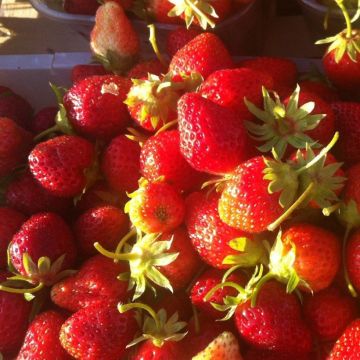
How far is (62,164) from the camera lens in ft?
3.20

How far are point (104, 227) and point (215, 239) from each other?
22cm

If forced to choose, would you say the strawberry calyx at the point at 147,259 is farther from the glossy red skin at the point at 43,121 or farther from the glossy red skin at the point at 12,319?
the glossy red skin at the point at 43,121

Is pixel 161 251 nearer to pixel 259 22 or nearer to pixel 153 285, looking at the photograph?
pixel 153 285

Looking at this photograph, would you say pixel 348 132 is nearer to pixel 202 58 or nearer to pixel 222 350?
pixel 202 58

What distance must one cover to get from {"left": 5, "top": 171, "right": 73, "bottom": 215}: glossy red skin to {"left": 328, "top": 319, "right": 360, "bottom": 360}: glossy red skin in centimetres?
54

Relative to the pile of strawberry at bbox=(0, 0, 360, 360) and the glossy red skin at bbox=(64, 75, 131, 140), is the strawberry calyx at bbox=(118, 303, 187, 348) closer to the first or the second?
the pile of strawberry at bbox=(0, 0, 360, 360)

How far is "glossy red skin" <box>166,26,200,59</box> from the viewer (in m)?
1.16

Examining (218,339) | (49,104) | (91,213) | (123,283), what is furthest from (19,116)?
A: (218,339)

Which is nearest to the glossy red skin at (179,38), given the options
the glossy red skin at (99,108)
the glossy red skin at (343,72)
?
the glossy red skin at (99,108)

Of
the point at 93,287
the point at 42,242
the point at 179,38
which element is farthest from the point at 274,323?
the point at 179,38

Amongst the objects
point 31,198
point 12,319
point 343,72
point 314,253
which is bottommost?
point 12,319

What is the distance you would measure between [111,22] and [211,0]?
0.21 m

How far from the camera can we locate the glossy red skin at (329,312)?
0.83 m

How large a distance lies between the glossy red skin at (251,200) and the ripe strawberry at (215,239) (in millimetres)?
38
